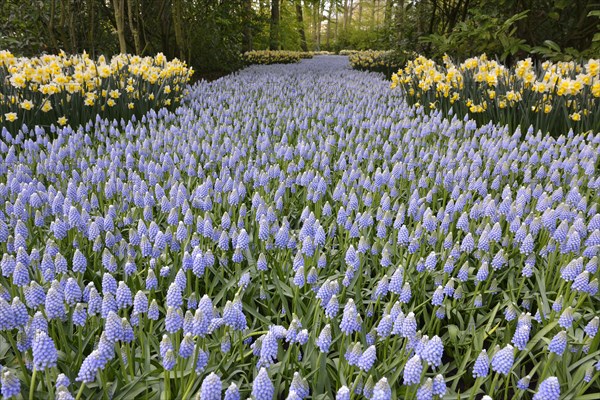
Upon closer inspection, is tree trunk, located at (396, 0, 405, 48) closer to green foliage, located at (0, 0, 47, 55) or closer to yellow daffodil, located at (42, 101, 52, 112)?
green foliage, located at (0, 0, 47, 55)

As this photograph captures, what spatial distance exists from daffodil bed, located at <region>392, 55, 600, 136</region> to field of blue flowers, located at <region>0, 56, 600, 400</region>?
1.14 metres

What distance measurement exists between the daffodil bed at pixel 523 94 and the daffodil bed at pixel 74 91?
368cm

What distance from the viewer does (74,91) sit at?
5180mm

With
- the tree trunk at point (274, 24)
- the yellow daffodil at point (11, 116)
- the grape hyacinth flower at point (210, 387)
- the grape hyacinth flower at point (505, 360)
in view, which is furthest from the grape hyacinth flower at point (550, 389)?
the tree trunk at point (274, 24)

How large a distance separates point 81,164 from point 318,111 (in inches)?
140

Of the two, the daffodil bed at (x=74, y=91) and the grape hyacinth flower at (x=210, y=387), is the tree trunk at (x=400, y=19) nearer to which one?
the daffodil bed at (x=74, y=91)

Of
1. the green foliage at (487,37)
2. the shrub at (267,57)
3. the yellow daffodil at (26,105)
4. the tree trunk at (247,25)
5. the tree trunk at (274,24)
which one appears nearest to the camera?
the yellow daffodil at (26,105)

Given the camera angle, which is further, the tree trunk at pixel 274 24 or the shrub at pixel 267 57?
the tree trunk at pixel 274 24

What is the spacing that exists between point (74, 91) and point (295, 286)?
4214 mm

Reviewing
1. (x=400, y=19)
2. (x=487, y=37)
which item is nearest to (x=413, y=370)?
(x=487, y=37)

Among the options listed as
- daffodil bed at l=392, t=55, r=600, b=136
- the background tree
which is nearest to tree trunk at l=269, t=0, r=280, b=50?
the background tree

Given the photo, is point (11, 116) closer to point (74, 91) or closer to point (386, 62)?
point (74, 91)

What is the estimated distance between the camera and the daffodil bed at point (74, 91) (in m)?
4.93

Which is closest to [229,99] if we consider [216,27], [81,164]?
[81,164]
